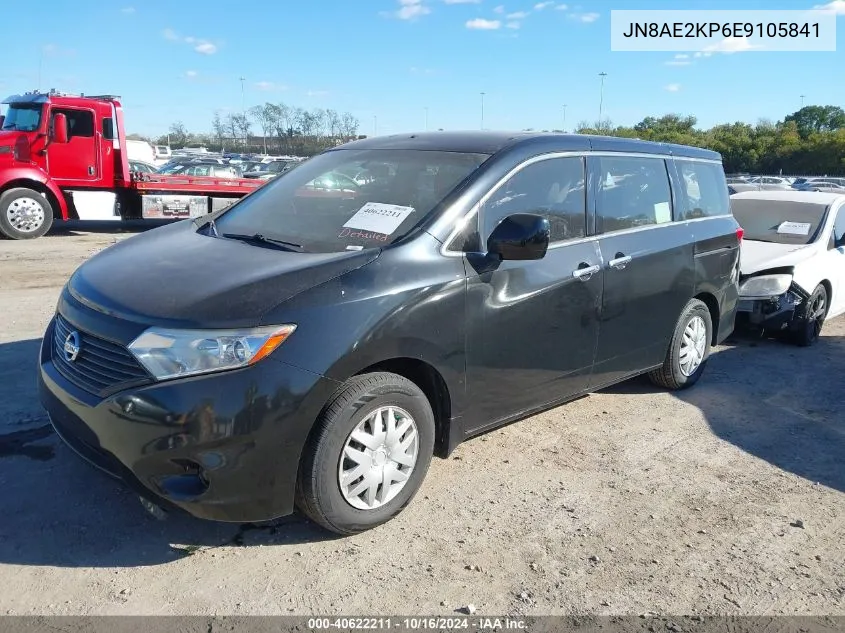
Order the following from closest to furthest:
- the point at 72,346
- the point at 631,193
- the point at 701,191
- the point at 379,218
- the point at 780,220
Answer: the point at 72,346
the point at 379,218
the point at 631,193
the point at 701,191
the point at 780,220

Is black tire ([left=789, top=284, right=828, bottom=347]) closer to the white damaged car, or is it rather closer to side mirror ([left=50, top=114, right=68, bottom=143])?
the white damaged car

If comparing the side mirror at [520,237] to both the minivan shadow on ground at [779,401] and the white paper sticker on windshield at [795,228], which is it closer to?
the minivan shadow on ground at [779,401]

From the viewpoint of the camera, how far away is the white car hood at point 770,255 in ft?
22.7

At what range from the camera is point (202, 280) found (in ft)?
10.4

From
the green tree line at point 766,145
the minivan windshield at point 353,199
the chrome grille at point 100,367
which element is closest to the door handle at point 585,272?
the minivan windshield at point 353,199

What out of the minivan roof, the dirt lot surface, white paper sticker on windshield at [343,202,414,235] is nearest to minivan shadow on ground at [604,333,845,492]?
the dirt lot surface

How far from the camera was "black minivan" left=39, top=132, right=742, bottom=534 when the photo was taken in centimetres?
283

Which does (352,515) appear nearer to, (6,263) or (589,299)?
(589,299)

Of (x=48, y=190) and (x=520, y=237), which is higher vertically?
(x=48, y=190)

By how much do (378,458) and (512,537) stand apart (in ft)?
2.44

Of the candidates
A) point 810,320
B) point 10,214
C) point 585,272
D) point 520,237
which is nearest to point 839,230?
point 810,320

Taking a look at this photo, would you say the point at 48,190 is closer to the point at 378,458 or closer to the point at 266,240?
the point at 266,240

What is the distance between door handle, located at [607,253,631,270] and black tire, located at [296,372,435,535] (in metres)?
1.70

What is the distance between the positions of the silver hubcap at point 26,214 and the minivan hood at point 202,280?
11.0m
